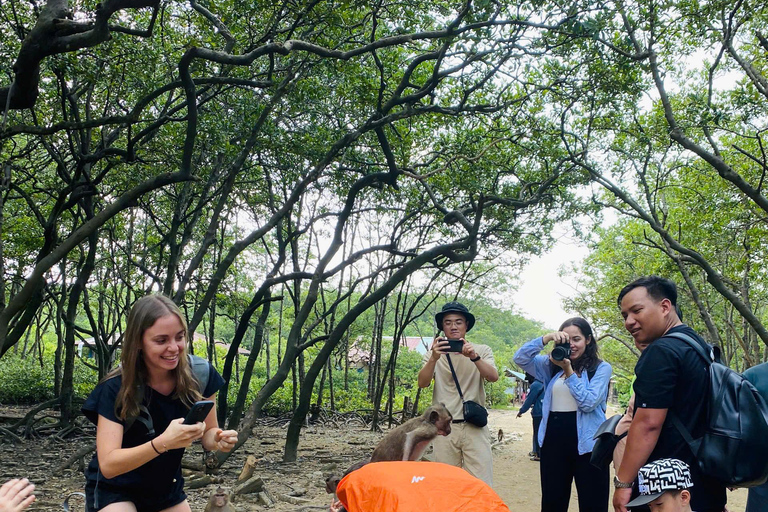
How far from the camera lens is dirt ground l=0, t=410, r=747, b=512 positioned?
6617 mm

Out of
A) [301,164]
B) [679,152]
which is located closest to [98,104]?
[301,164]

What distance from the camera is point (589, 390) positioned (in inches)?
171

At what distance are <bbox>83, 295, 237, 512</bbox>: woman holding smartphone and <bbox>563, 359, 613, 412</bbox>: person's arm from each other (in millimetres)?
2591

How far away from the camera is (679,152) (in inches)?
450

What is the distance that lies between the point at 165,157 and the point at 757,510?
9454mm

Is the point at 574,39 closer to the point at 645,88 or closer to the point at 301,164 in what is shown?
the point at 645,88

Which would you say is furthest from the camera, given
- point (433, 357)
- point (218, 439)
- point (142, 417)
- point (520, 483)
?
point (520, 483)

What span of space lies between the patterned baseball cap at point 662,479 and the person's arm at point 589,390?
147 centimetres

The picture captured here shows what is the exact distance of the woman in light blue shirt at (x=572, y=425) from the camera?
418cm

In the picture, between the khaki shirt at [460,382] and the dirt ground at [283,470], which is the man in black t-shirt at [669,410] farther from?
the dirt ground at [283,470]

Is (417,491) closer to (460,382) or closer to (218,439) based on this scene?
(218,439)

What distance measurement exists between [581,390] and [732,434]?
1681 millimetres

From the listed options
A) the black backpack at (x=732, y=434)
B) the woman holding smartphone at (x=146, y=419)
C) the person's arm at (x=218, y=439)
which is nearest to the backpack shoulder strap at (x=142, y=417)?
the woman holding smartphone at (x=146, y=419)

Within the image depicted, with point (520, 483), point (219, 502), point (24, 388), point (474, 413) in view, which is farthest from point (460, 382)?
point (24, 388)
